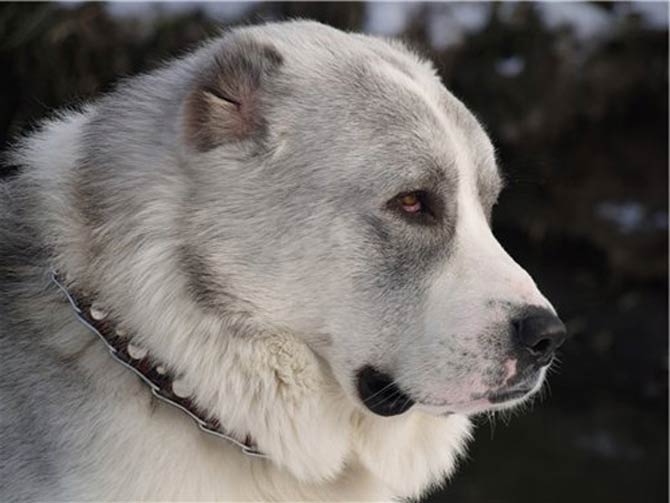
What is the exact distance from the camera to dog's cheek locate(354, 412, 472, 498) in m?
2.82

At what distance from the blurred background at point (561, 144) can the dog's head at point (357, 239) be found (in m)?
4.21

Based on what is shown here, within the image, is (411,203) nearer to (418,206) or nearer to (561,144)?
(418,206)

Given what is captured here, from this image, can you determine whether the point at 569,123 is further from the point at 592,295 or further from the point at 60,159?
the point at 60,159

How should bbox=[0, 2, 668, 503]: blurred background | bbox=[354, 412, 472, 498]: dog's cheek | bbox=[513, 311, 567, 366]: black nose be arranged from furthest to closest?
bbox=[0, 2, 668, 503]: blurred background, bbox=[354, 412, 472, 498]: dog's cheek, bbox=[513, 311, 567, 366]: black nose

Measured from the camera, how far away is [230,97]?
2.74 metres

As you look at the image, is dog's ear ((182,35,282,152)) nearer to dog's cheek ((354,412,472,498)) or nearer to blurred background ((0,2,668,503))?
dog's cheek ((354,412,472,498))

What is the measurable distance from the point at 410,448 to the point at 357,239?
574 millimetres

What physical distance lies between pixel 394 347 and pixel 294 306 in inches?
9.9

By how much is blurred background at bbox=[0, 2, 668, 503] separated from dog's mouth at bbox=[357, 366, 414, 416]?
4147mm

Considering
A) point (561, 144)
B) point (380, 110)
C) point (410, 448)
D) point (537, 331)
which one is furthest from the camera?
point (561, 144)

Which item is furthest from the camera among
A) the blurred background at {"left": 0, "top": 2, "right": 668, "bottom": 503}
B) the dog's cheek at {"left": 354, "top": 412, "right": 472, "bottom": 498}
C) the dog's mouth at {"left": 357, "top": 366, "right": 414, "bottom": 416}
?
the blurred background at {"left": 0, "top": 2, "right": 668, "bottom": 503}

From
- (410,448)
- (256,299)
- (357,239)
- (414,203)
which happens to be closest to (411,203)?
(414,203)

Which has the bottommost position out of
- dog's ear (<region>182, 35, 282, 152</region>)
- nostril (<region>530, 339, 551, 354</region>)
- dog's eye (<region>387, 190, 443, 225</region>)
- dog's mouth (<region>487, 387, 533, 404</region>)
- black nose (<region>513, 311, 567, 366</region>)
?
dog's mouth (<region>487, 387, 533, 404</region>)

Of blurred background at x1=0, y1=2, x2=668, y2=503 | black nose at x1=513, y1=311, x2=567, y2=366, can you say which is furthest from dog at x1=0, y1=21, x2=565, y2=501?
blurred background at x1=0, y1=2, x2=668, y2=503
